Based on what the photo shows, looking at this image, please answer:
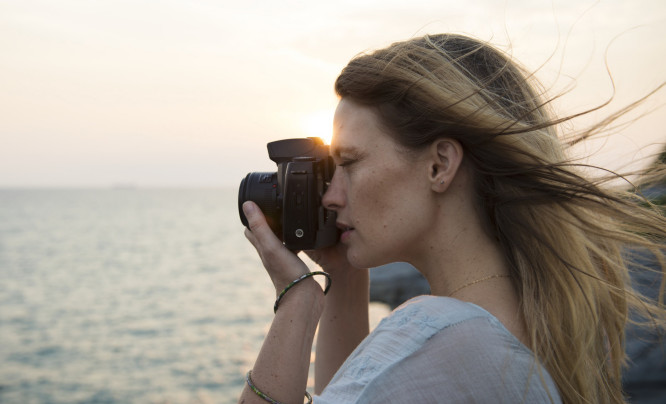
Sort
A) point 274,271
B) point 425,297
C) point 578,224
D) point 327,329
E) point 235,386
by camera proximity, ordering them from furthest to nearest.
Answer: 1. point 235,386
2. point 327,329
3. point 274,271
4. point 578,224
5. point 425,297

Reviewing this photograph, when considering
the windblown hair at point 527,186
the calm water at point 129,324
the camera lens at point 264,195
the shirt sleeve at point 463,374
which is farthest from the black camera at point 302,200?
the calm water at point 129,324

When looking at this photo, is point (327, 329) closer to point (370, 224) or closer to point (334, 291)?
point (334, 291)

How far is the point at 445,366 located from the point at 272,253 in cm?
84

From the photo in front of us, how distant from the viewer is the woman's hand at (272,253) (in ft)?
6.14

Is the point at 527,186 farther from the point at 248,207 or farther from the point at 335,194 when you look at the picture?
the point at 248,207

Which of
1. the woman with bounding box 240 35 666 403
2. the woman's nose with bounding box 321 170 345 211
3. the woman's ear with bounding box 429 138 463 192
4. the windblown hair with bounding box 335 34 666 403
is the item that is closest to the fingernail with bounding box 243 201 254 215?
the woman's nose with bounding box 321 170 345 211

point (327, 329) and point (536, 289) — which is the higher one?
point (536, 289)

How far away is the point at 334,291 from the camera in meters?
2.25

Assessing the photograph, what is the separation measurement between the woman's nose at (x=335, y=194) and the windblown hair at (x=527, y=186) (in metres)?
0.30

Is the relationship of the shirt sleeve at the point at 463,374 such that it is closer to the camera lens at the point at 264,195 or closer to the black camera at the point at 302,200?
the black camera at the point at 302,200

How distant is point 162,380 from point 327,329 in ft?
32.7

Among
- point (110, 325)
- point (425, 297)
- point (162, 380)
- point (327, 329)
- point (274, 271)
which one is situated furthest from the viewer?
point (110, 325)

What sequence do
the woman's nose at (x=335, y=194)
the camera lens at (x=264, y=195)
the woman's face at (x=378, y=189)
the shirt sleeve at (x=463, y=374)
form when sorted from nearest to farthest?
the shirt sleeve at (x=463, y=374), the woman's face at (x=378, y=189), the woman's nose at (x=335, y=194), the camera lens at (x=264, y=195)

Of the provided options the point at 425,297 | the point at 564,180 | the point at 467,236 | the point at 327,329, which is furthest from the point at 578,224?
the point at 327,329
